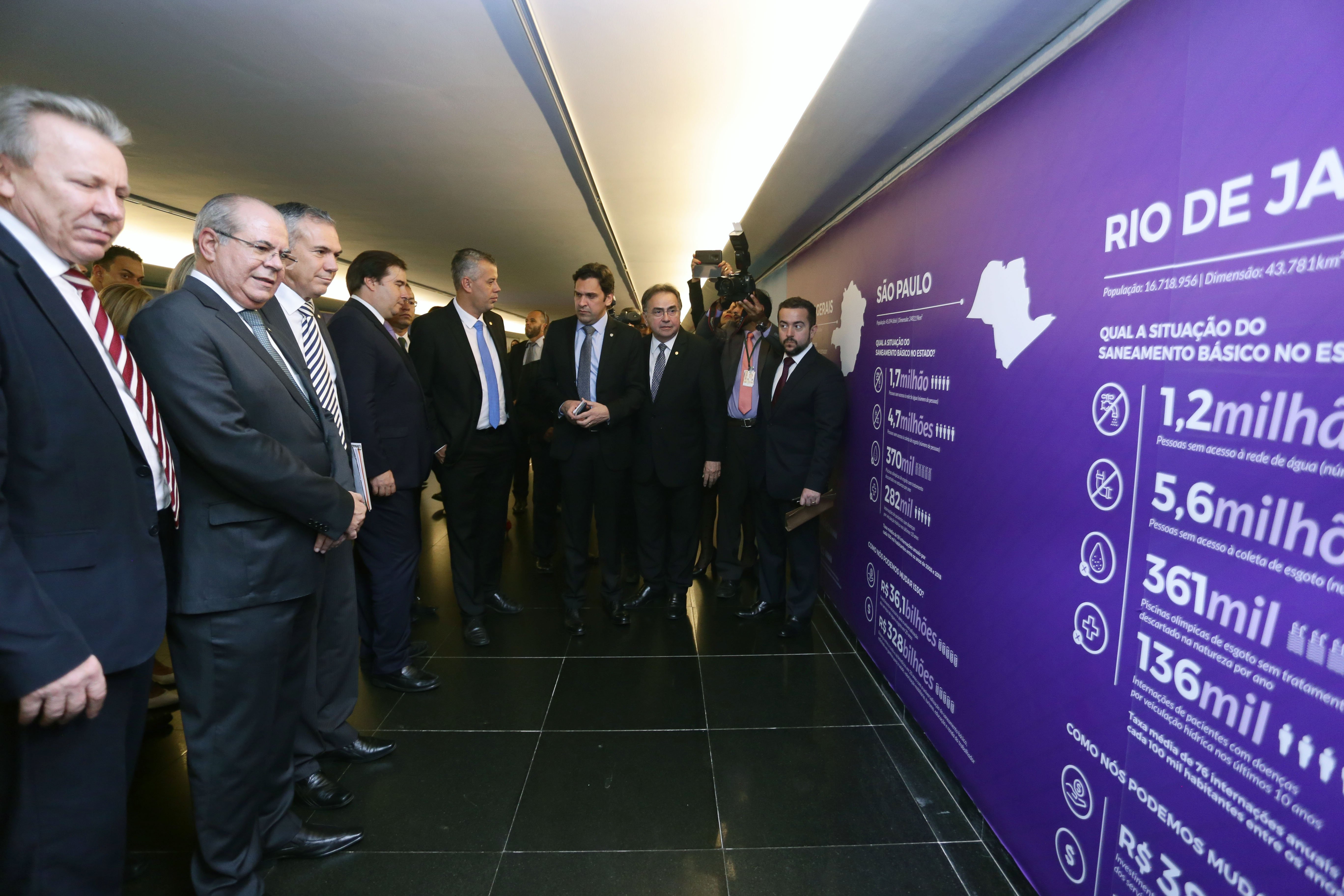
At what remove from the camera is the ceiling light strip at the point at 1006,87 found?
1412mm

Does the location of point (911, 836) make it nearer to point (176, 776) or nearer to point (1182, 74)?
point (1182, 74)

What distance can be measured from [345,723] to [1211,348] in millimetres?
2750

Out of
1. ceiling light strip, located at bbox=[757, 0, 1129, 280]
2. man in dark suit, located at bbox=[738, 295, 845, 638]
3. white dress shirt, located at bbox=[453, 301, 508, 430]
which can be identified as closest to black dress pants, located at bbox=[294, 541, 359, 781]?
white dress shirt, located at bbox=[453, 301, 508, 430]

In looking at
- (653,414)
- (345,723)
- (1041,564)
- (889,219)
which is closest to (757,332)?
(653,414)

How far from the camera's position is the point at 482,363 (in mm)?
3168

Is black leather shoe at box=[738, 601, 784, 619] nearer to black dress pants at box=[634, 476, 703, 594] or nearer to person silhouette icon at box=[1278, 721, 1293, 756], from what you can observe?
black dress pants at box=[634, 476, 703, 594]

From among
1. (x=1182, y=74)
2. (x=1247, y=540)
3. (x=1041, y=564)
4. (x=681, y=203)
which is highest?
(x=681, y=203)

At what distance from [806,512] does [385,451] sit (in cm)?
209

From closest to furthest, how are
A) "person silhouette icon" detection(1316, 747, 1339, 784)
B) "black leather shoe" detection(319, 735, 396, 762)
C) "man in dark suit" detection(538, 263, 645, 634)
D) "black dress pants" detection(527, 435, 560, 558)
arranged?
"person silhouette icon" detection(1316, 747, 1339, 784) < "black leather shoe" detection(319, 735, 396, 762) < "man in dark suit" detection(538, 263, 645, 634) < "black dress pants" detection(527, 435, 560, 558)

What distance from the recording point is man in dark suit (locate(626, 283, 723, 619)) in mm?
3375

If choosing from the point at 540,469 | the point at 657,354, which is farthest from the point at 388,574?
the point at 540,469

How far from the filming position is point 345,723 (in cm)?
220

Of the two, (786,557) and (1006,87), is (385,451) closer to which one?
(786,557)

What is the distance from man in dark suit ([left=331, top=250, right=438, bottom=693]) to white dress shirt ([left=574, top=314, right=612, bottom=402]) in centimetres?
92
